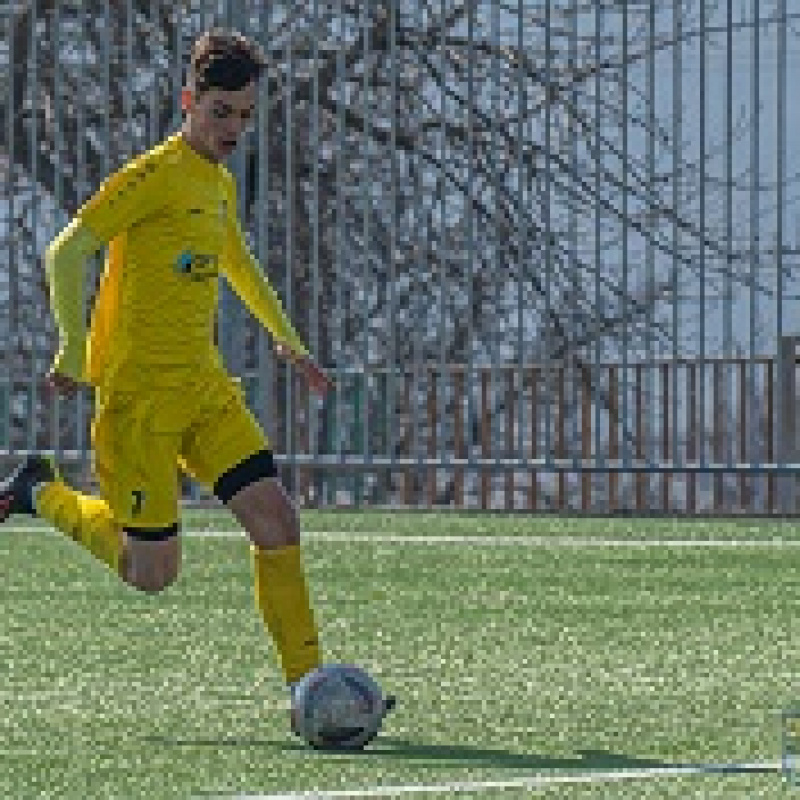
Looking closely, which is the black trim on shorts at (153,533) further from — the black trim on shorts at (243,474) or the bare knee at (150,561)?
the black trim on shorts at (243,474)

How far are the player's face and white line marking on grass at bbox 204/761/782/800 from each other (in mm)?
1958

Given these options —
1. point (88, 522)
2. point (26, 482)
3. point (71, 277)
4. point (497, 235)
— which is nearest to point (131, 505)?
point (88, 522)

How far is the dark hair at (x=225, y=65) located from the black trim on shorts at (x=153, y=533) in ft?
3.67

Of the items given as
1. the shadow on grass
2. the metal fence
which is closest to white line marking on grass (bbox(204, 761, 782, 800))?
the shadow on grass

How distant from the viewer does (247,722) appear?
799cm

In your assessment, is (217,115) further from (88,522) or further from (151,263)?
(88,522)

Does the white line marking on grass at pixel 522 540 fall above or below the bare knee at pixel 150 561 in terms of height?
below

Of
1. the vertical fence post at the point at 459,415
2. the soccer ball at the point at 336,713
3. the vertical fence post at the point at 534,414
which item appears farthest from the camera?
the vertical fence post at the point at 459,415

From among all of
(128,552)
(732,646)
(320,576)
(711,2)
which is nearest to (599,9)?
(711,2)

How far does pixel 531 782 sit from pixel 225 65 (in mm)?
2049

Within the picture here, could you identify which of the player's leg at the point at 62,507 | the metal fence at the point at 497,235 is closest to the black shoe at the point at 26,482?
the player's leg at the point at 62,507

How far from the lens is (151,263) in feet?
27.5

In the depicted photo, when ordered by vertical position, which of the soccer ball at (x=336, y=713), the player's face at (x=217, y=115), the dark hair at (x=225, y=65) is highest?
the dark hair at (x=225, y=65)

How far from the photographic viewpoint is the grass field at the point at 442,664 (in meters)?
7.01
